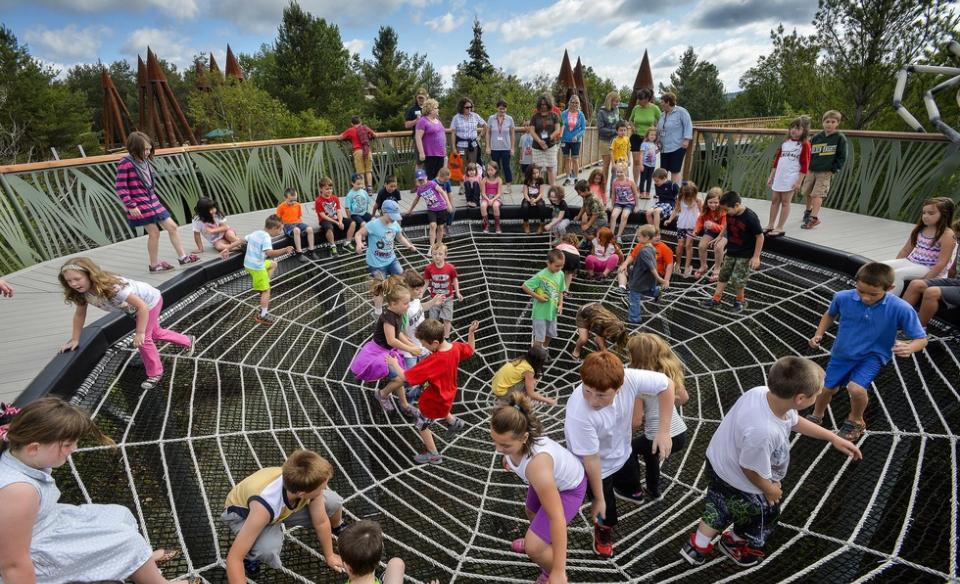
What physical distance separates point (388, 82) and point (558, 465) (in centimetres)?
4116

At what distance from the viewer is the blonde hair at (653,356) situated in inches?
121

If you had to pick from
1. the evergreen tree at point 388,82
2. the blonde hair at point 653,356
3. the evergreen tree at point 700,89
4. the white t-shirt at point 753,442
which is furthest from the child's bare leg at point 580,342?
the evergreen tree at point 700,89

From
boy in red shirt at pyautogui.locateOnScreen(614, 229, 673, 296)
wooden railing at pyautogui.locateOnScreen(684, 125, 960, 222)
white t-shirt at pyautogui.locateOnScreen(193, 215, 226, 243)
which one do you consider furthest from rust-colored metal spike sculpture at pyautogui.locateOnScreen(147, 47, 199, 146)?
boy in red shirt at pyautogui.locateOnScreen(614, 229, 673, 296)

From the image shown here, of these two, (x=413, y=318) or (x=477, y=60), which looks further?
(x=477, y=60)

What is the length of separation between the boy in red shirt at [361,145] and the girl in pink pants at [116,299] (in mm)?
6757

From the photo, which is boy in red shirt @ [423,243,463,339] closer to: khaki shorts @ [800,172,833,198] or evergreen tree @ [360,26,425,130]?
khaki shorts @ [800,172,833,198]

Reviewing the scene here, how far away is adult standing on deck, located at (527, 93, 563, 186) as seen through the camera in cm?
954

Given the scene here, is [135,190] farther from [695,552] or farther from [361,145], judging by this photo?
[695,552]

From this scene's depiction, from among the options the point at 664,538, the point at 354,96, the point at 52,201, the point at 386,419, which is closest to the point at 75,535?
the point at 386,419

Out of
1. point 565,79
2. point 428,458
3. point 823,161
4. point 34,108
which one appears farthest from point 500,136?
point 34,108

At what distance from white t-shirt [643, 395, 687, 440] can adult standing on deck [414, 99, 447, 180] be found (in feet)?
24.9

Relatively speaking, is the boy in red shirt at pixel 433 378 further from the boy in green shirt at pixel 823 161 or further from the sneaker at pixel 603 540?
the boy in green shirt at pixel 823 161

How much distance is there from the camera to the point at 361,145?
10609 mm

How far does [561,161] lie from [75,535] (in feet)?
37.0
